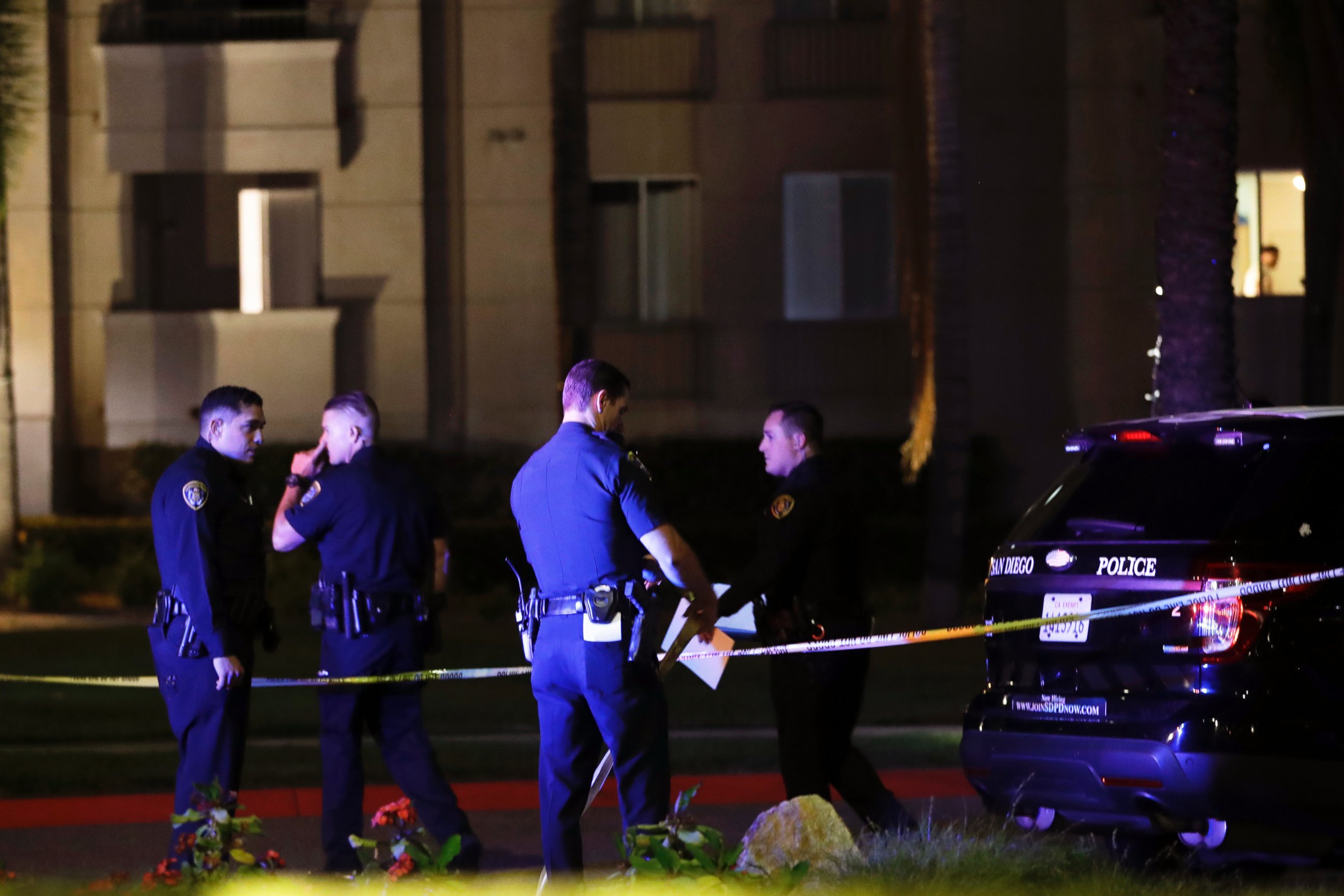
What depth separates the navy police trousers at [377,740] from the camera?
674cm

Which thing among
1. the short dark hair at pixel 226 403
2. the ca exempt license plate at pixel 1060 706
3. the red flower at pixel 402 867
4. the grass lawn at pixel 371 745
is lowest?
the grass lawn at pixel 371 745

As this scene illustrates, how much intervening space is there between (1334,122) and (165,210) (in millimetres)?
13451

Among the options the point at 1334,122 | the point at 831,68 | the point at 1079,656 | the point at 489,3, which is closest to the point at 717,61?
the point at 831,68

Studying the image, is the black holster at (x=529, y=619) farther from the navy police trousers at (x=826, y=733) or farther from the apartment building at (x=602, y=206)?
the apartment building at (x=602, y=206)

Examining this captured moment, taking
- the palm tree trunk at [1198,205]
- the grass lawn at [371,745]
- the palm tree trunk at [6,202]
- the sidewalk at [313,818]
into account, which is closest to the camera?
the sidewalk at [313,818]

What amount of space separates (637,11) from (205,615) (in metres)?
15.8

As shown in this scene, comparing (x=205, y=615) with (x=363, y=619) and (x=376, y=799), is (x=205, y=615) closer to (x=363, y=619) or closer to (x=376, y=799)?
(x=363, y=619)

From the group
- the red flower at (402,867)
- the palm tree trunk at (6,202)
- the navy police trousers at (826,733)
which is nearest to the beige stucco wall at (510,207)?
the palm tree trunk at (6,202)

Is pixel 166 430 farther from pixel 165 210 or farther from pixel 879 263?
pixel 879 263

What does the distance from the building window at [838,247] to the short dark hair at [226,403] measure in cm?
1444

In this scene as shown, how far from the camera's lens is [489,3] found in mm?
20781

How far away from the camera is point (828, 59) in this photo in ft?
66.9

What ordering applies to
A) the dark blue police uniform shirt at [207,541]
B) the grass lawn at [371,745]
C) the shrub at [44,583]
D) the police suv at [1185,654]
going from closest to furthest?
the police suv at [1185,654] → the dark blue police uniform shirt at [207,541] → the grass lawn at [371,745] → the shrub at [44,583]

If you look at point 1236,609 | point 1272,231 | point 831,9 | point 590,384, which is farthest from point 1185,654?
point 1272,231
